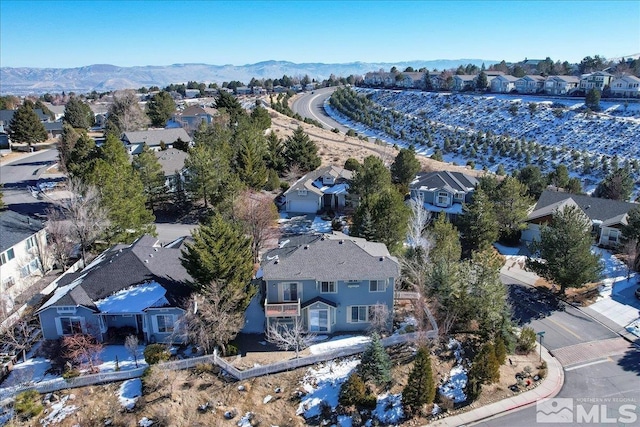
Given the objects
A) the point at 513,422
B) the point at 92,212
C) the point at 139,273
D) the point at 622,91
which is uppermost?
the point at 622,91

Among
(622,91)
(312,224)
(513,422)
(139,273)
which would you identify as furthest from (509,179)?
(622,91)

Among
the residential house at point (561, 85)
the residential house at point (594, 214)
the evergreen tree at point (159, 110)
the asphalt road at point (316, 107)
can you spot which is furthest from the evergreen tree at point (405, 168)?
the residential house at point (561, 85)

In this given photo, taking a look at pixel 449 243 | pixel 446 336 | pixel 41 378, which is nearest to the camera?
pixel 41 378

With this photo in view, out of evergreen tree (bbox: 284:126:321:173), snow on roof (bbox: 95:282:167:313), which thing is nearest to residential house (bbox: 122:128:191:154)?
evergreen tree (bbox: 284:126:321:173)

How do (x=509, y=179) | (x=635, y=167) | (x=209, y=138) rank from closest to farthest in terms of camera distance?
(x=509, y=179), (x=209, y=138), (x=635, y=167)

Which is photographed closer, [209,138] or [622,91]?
[209,138]

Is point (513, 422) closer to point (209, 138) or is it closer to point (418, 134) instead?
point (209, 138)
